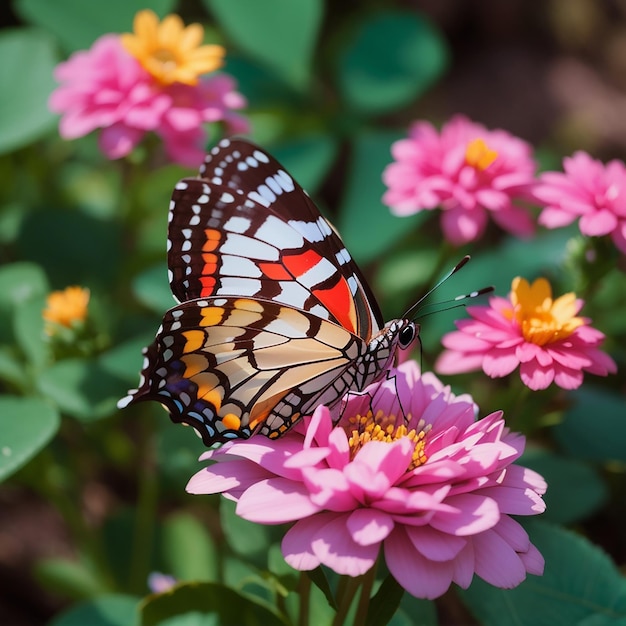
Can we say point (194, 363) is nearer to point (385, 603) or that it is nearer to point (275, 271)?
point (275, 271)

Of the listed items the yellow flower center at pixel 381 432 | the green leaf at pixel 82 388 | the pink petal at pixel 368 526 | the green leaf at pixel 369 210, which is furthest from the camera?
the green leaf at pixel 369 210

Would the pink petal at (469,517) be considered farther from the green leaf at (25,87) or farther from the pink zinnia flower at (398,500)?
the green leaf at (25,87)

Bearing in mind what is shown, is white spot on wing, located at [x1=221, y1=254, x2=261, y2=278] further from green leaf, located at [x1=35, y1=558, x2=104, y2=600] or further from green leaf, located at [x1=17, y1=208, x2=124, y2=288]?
green leaf, located at [x1=35, y1=558, x2=104, y2=600]

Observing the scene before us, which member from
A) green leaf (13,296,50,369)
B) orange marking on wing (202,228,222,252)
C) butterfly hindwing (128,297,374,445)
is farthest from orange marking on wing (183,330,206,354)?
green leaf (13,296,50,369)

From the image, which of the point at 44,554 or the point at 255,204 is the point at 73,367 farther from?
the point at 44,554

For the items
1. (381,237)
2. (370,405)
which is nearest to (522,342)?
(370,405)

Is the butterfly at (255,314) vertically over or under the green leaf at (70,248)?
over

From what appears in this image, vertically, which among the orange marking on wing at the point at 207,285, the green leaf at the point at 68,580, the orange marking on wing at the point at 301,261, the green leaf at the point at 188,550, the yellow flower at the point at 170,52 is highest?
the yellow flower at the point at 170,52

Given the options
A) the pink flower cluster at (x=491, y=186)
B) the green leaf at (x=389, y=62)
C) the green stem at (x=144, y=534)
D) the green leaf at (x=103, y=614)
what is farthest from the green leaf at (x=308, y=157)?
the green leaf at (x=103, y=614)

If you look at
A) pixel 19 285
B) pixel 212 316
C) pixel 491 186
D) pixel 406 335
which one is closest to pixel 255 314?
pixel 212 316

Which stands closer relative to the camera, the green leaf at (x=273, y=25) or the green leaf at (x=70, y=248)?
the green leaf at (x=70, y=248)
